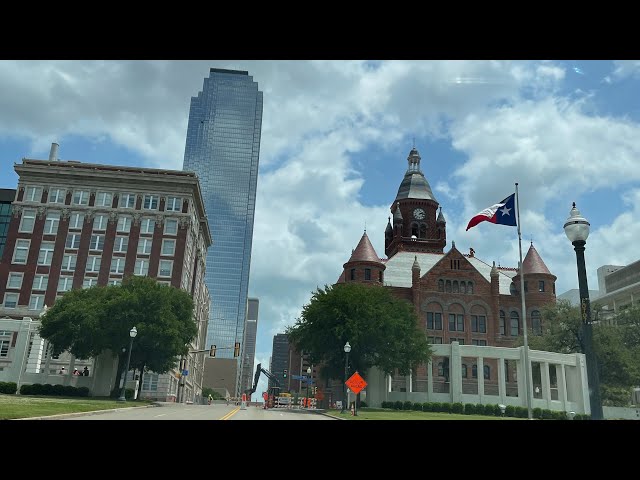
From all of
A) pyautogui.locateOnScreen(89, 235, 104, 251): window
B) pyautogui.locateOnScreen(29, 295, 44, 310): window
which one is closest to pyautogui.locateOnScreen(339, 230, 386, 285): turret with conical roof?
pyautogui.locateOnScreen(89, 235, 104, 251): window

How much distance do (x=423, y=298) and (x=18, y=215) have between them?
202 ft

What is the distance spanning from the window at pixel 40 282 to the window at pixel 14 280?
1.97 m

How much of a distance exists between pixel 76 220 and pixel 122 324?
35880 mm

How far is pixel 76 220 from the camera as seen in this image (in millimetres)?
83312

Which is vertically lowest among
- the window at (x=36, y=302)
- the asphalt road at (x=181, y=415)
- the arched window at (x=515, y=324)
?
the asphalt road at (x=181, y=415)

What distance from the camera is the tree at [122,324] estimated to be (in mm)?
53844

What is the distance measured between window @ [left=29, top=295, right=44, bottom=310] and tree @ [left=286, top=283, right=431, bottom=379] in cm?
3917

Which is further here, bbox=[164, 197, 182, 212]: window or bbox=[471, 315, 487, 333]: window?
bbox=[471, 315, 487, 333]: window

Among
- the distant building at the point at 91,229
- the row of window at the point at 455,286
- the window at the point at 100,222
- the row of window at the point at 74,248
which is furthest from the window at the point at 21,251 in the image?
the row of window at the point at 455,286

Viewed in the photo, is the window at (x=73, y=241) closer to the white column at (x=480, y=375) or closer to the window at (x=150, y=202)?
the window at (x=150, y=202)

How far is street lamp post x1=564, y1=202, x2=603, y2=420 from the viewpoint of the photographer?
454 inches

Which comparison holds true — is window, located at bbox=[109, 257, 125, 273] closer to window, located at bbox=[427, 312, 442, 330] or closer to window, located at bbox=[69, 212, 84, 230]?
window, located at bbox=[69, 212, 84, 230]

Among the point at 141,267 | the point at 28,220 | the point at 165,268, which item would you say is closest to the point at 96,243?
the point at 141,267
